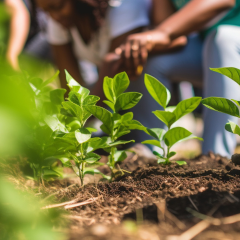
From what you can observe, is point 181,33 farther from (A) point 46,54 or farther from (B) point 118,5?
(A) point 46,54

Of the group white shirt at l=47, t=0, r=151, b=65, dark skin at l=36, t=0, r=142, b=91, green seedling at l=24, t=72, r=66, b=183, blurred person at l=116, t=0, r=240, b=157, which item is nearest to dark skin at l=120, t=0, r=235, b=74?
blurred person at l=116, t=0, r=240, b=157

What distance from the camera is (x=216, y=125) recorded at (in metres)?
1.66

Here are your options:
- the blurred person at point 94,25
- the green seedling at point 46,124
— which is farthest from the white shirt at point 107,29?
the green seedling at point 46,124

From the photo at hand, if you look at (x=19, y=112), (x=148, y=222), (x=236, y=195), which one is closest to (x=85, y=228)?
(x=148, y=222)

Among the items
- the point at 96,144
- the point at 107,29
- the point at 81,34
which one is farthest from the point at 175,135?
the point at 81,34

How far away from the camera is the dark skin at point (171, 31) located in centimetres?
186

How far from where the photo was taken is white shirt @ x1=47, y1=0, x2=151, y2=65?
2346 mm

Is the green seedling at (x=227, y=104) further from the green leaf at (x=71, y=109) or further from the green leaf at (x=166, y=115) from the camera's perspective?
the green leaf at (x=71, y=109)

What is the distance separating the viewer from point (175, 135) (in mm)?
968

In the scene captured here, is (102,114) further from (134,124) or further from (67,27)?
(67,27)

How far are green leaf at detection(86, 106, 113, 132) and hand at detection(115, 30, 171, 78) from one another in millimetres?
1014

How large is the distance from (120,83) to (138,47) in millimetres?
1012

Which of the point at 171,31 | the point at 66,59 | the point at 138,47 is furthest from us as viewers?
the point at 66,59

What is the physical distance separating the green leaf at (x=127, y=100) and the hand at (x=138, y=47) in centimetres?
99
